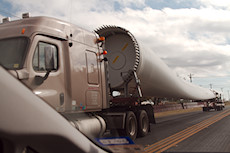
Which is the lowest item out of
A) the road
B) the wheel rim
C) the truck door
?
the road

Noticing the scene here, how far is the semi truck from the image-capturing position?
484cm

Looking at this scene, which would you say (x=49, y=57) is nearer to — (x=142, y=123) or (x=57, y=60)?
(x=57, y=60)

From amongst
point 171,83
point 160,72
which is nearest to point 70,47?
point 160,72

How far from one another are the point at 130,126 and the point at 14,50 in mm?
5460

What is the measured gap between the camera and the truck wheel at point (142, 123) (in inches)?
379

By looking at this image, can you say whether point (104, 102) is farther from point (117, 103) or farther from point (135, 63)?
point (135, 63)

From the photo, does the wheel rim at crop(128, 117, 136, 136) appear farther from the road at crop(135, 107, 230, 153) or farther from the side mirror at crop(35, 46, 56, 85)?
the side mirror at crop(35, 46, 56, 85)

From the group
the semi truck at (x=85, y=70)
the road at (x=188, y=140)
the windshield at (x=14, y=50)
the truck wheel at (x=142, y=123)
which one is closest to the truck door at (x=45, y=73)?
the semi truck at (x=85, y=70)

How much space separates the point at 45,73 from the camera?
516cm

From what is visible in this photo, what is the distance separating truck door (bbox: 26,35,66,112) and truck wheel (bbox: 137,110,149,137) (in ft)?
15.4

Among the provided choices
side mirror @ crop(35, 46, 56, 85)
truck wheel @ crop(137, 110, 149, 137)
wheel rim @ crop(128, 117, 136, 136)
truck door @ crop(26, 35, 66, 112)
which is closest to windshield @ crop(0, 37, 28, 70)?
truck door @ crop(26, 35, 66, 112)

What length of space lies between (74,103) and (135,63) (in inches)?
182

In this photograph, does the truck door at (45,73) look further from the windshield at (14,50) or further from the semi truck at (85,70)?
the windshield at (14,50)

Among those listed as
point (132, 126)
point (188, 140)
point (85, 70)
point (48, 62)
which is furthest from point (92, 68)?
point (188, 140)
